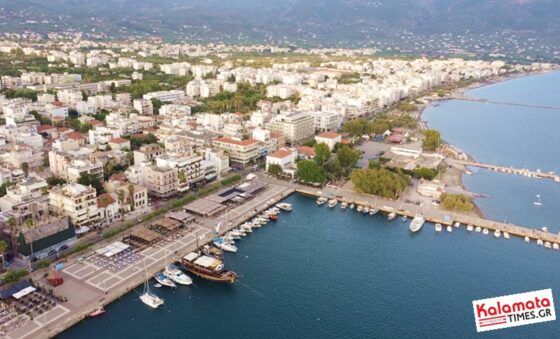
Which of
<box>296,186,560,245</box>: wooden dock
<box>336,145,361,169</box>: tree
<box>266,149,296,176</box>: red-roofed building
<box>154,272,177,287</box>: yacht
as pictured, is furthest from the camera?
<box>336,145,361,169</box>: tree

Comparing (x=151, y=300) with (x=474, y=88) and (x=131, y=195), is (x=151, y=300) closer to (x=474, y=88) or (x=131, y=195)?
(x=131, y=195)

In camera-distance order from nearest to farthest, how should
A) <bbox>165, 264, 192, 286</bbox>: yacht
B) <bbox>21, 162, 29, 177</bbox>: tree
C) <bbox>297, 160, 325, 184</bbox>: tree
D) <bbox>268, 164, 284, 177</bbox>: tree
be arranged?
1. <bbox>165, 264, 192, 286</bbox>: yacht
2. <bbox>21, 162, 29, 177</bbox>: tree
3. <bbox>297, 160, 325, 184</bbox>: tree
4. <bbox>268, 164, 284, 177</bbox>: tree

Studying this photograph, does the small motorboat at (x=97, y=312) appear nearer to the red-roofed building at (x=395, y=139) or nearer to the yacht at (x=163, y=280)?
the yacht at (x=163, y=280)

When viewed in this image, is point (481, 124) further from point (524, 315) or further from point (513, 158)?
point (524, 315)

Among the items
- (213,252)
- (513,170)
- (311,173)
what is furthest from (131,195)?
(513,170)

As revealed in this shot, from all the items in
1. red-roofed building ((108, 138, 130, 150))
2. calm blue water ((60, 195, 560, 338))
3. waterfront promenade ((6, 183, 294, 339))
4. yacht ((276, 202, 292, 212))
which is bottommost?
calm blue water ((60, 195, 560, 338))

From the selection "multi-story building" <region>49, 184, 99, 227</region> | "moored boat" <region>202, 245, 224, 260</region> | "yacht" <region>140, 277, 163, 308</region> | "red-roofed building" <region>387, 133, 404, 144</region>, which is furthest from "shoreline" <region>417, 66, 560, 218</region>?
"multi-story building" <region>49, 184, 99, 227</region>

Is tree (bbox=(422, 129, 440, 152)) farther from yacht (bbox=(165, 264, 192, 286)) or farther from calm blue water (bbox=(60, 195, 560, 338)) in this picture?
yacht (bbox=(165, 264, 192, 286))
